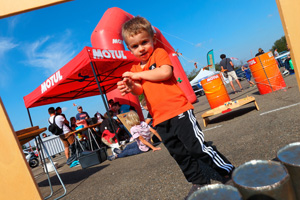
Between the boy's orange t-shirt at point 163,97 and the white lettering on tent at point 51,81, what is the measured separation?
527 centimetres

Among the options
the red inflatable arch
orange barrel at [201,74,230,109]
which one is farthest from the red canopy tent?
orange barrel at [201,74,230,109]

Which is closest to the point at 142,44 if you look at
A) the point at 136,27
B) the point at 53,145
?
the point at 136,27

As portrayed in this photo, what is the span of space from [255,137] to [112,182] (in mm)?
2132

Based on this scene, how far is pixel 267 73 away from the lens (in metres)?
6.18

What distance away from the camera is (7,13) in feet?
2.87

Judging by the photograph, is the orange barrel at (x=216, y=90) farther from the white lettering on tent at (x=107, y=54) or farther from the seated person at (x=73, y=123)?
the seated person at (x=73, y=123)

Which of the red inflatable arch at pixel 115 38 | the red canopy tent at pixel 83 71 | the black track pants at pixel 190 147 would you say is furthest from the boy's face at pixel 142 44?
the red inflatable arch at pixel 115 38

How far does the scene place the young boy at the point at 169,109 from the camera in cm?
162

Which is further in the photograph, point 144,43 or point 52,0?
point 144,43

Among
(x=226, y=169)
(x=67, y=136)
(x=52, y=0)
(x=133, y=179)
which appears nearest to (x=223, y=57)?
(x=67, y=136)

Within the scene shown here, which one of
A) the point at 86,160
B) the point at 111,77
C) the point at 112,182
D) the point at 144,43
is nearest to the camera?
the point at 144,43

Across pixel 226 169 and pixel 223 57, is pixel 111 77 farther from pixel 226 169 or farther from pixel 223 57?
pixel 226 169

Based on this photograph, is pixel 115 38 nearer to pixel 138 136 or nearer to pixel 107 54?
pixel 107 54

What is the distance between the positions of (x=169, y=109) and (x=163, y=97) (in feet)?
0.37
